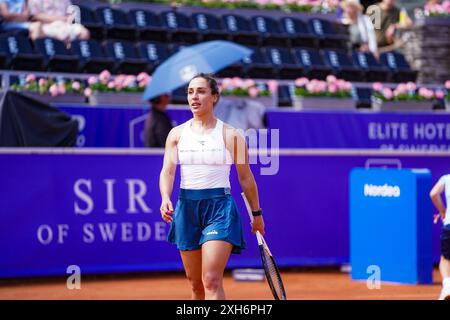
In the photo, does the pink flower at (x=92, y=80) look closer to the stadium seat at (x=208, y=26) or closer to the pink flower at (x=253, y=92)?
the pink flower at (x=253, y=92)

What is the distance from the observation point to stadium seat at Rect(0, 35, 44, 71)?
15.5 meters

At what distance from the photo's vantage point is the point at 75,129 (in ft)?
43.4

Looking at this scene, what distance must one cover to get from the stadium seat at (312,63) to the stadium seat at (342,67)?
0.52 ft

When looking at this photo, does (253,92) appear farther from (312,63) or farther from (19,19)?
(19,19)

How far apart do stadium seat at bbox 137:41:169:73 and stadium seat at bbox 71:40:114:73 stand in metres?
0.64

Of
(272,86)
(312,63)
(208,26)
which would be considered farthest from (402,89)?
(208,26)

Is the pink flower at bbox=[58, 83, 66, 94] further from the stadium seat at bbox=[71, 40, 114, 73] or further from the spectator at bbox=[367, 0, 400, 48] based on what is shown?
the spectator at bbox=[367, 0, 400, 48]

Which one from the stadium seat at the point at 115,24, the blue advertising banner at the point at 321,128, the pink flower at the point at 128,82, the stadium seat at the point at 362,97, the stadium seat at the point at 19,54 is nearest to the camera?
the blue advertising banner at the point at 321,128

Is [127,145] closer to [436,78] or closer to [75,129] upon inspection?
[75,129]

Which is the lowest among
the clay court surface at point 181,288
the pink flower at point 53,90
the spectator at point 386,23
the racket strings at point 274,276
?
the clay court surface at point 181,288

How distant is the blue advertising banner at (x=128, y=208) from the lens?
11.4 metres

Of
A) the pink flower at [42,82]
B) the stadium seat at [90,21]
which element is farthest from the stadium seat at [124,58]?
the pink flower at [42,82]

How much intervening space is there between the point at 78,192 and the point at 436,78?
9.84 meters

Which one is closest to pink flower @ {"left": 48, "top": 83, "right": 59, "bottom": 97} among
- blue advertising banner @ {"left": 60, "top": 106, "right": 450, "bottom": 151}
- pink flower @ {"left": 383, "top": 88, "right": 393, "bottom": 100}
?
blue advertising banner @ {"left": 60, "top": 106, "right": 450, "bottom": 151}
